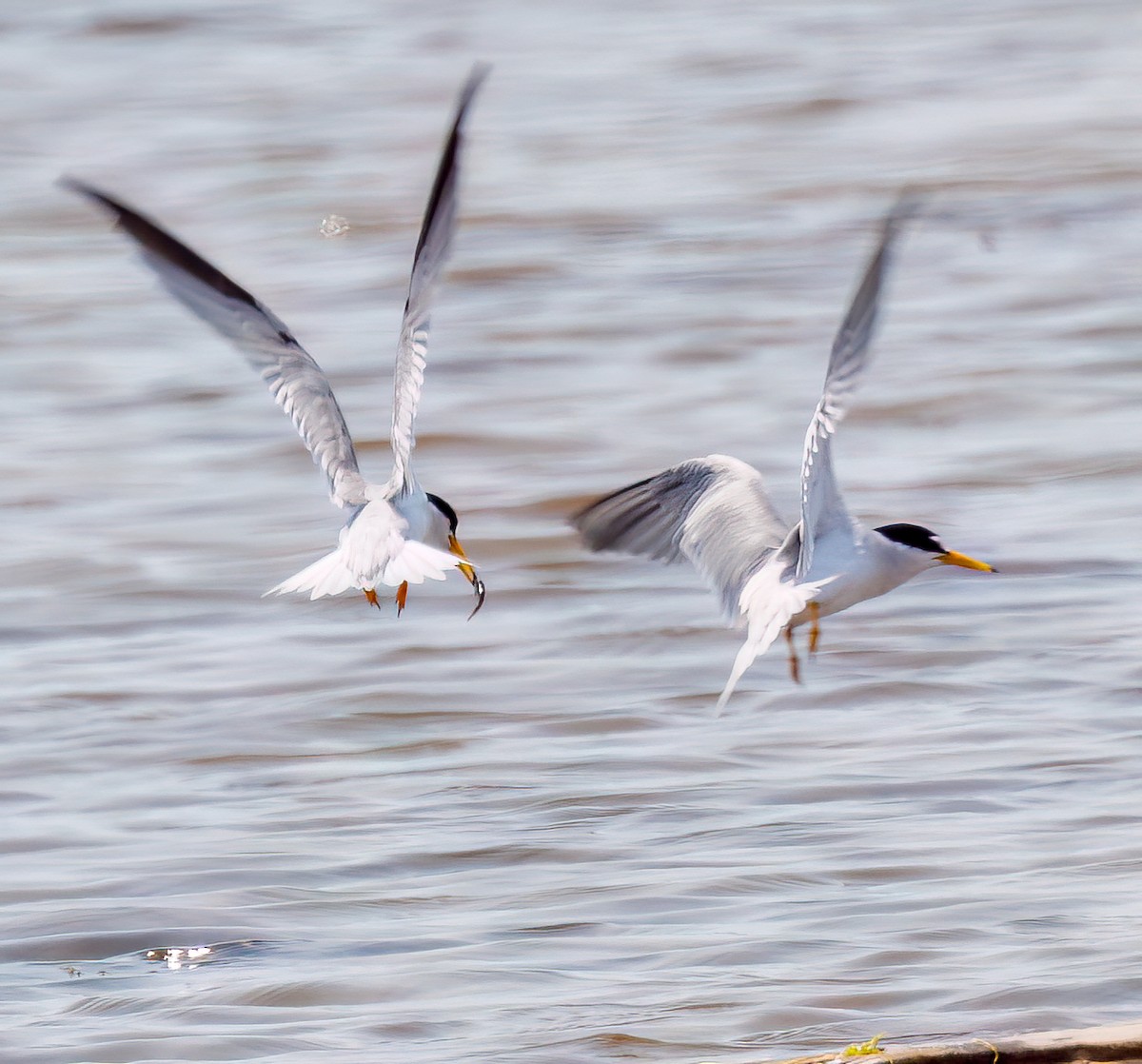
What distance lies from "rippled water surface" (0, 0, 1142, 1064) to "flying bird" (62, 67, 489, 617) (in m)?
0.88

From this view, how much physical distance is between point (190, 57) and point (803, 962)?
16.1m

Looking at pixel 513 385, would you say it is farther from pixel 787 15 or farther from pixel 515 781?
pixel 787 15

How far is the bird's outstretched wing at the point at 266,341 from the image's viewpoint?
633 centimetres

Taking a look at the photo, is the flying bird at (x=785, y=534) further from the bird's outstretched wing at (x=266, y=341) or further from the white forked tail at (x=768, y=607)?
the bird's outstretched wing at (x=266, y=341)

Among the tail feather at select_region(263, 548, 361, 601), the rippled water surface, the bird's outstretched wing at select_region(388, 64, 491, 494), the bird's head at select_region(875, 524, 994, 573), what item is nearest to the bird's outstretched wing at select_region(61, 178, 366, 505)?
the bird's outstretched wing at select_region(388, 64, 491, 494)

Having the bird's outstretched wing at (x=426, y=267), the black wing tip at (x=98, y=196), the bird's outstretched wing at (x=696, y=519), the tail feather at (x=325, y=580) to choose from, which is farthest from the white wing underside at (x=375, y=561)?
the black wing tip at (x=98, y=196)

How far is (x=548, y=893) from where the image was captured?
20.1ft

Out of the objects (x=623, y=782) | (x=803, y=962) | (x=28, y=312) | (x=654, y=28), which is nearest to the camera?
(x=803, y=962)

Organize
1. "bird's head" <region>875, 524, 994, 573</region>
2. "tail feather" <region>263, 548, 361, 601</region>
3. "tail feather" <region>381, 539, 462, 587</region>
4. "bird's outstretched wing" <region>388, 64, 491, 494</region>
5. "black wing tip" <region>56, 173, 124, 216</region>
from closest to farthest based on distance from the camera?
"tail feather" <region>381, 539, 462, 587</region> → "tail feather" <region>263, 548, 361, 601</region> → "bird's head" <region>875, 524, 994, 573</region> → "bird's outstretched wing" <region>388, 64, 491, 494</region> → "black wing tip" <region>56, 173, 124, 216</region>

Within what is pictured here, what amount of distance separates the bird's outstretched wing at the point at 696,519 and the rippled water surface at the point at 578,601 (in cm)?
77

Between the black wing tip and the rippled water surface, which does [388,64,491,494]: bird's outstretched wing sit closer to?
the black wing tip

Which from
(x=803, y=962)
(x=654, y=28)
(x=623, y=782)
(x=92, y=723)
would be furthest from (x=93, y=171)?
(x=803, y=962)

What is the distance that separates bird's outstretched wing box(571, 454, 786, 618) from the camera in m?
6.08

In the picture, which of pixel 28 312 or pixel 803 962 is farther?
pixel 28 312
